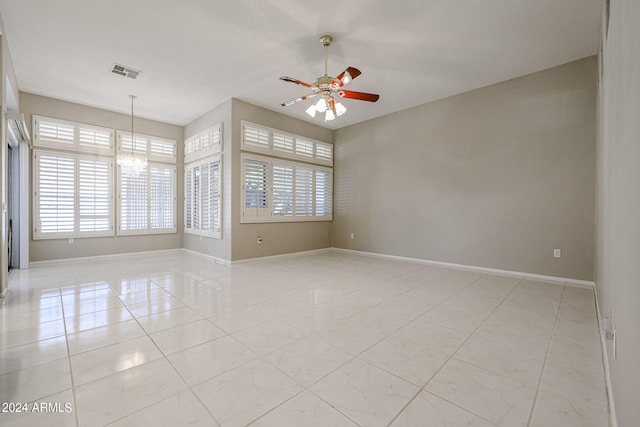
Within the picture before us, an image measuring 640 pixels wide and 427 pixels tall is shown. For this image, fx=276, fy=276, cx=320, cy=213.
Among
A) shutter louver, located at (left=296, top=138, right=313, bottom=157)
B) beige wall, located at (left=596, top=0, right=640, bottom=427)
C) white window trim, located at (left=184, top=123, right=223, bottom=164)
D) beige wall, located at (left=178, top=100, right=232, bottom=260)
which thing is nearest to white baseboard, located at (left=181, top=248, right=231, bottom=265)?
beige wall, located at (left=178, top=100, right=232, bottom=260)

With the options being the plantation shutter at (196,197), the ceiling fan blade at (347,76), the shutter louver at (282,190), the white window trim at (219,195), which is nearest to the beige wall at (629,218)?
the ceiling fan blade at (347,76)

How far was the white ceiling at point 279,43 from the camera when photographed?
115 inches

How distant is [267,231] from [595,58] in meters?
5.84

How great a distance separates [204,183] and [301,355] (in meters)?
4.93

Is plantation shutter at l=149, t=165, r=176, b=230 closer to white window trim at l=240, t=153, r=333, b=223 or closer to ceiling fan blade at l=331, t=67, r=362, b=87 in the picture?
white window trim at l=240, t=153, r=333, b=223

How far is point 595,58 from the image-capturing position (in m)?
3.76

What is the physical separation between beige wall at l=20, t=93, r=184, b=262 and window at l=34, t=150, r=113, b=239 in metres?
0.18

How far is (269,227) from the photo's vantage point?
588cm

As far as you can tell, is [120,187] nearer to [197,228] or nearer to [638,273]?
[197,228]

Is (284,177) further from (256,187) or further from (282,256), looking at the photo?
(282,256)

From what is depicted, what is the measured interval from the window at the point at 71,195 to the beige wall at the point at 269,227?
2851 mm

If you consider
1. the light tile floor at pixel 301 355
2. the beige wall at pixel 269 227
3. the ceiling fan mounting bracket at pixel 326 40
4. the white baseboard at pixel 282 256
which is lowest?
the light tile floor at pixel 301 355

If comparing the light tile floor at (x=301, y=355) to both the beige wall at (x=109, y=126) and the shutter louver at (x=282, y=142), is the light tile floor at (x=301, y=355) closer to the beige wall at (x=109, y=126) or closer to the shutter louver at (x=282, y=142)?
the beige wall at (x=109, y=126)

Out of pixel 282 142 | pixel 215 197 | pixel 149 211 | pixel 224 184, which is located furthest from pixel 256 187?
pixel 149 211
